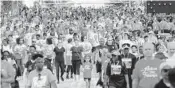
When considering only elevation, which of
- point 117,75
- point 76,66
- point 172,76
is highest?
point 172,76

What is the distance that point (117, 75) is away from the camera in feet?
35.6

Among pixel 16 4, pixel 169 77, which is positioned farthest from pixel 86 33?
pixel 16 4

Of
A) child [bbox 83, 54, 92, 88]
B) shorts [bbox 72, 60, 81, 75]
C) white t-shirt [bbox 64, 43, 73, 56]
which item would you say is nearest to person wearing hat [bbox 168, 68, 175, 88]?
child [bbox 83, 54, 92, 88]

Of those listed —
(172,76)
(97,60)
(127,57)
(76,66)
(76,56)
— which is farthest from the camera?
(76,66)

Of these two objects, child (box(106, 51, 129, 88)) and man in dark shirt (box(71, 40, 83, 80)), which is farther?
man in dark shirt (box(71, 40, 83, 80))

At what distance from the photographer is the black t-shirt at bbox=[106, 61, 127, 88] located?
424 inches

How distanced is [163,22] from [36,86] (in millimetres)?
17007

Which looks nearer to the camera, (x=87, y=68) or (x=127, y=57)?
(x=127, y=57)

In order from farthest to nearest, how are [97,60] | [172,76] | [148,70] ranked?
1. [97,60]
2. [148,70]
3. [172,76]

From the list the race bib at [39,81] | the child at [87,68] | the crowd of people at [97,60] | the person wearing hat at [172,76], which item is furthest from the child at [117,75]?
the person wearing hat at [172,76]

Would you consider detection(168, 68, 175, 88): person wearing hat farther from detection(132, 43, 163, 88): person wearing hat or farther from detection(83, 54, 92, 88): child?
detection(83, 54, 92, 88): child

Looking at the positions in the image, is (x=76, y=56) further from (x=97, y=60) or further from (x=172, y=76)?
(x=172, y=76)

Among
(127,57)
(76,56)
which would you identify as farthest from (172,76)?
(76,56)

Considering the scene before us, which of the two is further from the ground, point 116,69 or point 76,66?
point 116,69
